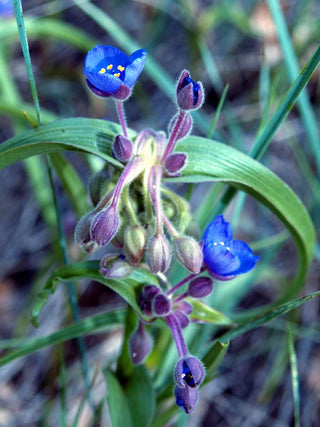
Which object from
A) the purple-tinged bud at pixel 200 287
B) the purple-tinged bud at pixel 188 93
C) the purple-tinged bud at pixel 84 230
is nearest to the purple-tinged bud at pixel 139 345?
the purple-tinged bud at pixel 200 287

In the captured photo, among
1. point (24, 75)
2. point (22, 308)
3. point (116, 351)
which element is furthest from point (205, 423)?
point (24, 75)

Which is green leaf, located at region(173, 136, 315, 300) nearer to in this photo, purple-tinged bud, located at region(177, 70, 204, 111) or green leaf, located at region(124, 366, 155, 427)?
purple-tinged bud, located at region(177, 70, 204, 111)

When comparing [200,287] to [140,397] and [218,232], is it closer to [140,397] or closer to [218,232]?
[218,232]

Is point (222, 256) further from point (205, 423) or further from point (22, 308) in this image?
point (22, 308)

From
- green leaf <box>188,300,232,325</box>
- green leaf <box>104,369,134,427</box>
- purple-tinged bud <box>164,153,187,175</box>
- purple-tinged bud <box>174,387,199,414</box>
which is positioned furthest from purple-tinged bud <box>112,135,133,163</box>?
green leaf <box>104,369,134,427</box>

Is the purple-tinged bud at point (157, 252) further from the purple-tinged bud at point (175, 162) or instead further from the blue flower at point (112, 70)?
the blue flower at point (112, 70)

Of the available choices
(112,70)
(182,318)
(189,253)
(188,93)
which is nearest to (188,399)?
(182,318)
